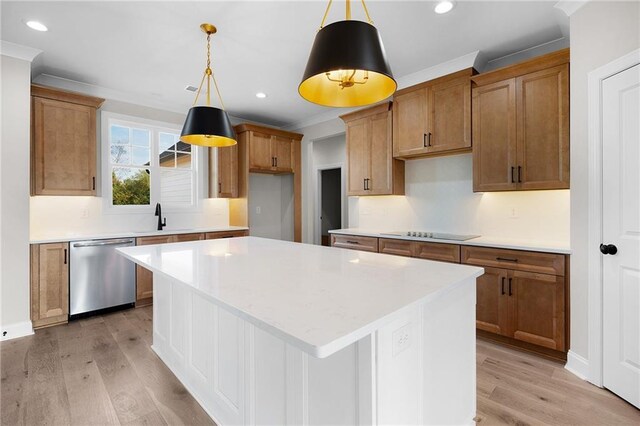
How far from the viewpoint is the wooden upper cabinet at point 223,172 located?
4.94 m

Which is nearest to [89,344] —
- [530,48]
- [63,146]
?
[63,146]

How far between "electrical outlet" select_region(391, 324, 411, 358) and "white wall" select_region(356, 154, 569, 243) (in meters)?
2.55

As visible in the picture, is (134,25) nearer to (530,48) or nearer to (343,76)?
(343,76)

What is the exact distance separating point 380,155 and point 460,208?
3.79 feet

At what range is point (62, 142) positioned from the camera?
350cm

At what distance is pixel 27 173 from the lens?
3.07 metres

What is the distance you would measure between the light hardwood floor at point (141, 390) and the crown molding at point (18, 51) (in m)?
2.69

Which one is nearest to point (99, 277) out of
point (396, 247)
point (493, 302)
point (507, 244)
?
point (396, 247)

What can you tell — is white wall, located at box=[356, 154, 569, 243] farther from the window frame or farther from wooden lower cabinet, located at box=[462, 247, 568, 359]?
the window frame

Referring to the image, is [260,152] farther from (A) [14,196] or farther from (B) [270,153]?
(A) [14,196]

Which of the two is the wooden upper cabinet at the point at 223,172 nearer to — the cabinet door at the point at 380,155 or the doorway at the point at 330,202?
the cabinet door at the point at 380,155

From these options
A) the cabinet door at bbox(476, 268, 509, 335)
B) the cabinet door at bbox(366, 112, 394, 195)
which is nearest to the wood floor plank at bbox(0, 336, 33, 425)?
the cabinet door at bbox(476, 268, 509, 335)

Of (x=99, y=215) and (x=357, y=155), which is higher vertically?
(x=357, y=155)

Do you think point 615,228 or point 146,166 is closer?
point 615,228
